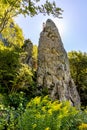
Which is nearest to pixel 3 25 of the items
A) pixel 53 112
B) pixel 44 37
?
pixel 44 37

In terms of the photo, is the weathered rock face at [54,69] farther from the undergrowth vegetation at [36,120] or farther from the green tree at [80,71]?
the undergrowth vegetation at [36,120]

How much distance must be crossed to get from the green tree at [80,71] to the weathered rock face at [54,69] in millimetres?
4244

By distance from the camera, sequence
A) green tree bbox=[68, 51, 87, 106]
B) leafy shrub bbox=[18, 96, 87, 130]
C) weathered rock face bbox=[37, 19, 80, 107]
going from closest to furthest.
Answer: leafy shrub bbox=[18, 96, 87, 130], weathered rock face bbox=[37, 19, 80, 107], green tree bbox=[68, 51, 87, 106]

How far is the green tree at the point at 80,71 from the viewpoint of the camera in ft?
101

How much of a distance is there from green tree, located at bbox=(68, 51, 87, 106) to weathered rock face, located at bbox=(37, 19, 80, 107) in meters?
4.24

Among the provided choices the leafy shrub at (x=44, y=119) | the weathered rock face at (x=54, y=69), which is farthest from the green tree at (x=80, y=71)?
the leafy shrub at (x=44, y=119)

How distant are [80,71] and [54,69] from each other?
23.4 feet

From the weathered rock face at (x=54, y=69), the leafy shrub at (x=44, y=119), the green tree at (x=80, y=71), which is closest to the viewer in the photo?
the leafy shrub at (x=44, y=119)

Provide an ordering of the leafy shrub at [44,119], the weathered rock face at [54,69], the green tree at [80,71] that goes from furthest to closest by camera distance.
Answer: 1. the green tree at [80,71]
2. the weathered rock face at [54,69]
3. the leafy shrub at [44,119]

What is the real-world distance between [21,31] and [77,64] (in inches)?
308

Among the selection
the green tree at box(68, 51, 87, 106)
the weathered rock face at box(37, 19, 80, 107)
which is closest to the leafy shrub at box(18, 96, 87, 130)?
the weathered rock face at box(37, 19, 80, 107)

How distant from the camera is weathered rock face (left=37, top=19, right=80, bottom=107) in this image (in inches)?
945

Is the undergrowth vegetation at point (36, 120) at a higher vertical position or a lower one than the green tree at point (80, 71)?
lower

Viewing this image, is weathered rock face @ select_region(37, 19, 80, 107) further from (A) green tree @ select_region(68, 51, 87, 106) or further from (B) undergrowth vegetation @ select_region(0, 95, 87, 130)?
(B) undergrowth vegetation @ select_region(0, 95, 87, 130)
